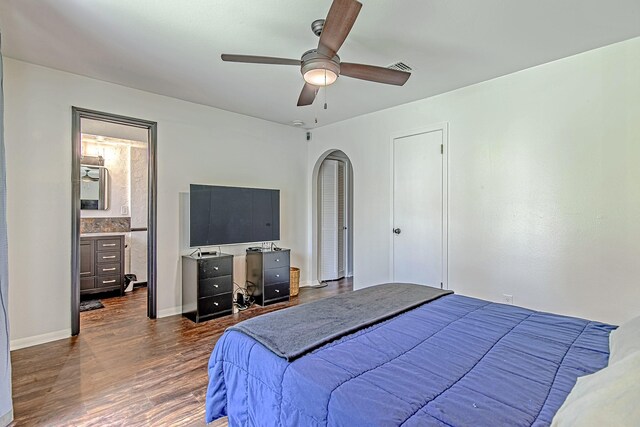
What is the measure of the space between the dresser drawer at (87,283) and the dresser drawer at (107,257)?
0.17m

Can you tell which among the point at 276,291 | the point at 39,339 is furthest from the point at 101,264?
the point at 276,291

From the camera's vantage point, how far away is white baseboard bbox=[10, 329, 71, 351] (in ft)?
9.53

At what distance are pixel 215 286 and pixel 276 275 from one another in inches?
34.8

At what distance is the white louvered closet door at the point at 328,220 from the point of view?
5.57m

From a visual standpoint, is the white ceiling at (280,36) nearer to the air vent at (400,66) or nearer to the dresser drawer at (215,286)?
the air vent at (400,66)

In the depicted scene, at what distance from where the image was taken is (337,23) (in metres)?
1.76

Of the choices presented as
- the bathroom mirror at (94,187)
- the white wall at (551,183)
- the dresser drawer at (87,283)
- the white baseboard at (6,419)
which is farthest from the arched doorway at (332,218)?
the white baseboard at (6,419)

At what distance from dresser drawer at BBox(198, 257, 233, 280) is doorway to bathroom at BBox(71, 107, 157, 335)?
598 millimetres

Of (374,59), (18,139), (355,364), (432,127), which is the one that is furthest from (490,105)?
(18,139)

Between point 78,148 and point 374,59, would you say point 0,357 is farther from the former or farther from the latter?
point 374,59

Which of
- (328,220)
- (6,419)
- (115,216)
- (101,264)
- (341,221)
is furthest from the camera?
(341,221)

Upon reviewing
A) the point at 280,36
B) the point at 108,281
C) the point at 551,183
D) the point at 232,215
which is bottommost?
the point at 108,281

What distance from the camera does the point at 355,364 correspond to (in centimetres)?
129

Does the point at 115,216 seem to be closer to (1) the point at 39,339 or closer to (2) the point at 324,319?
(1) the point at 39,339
